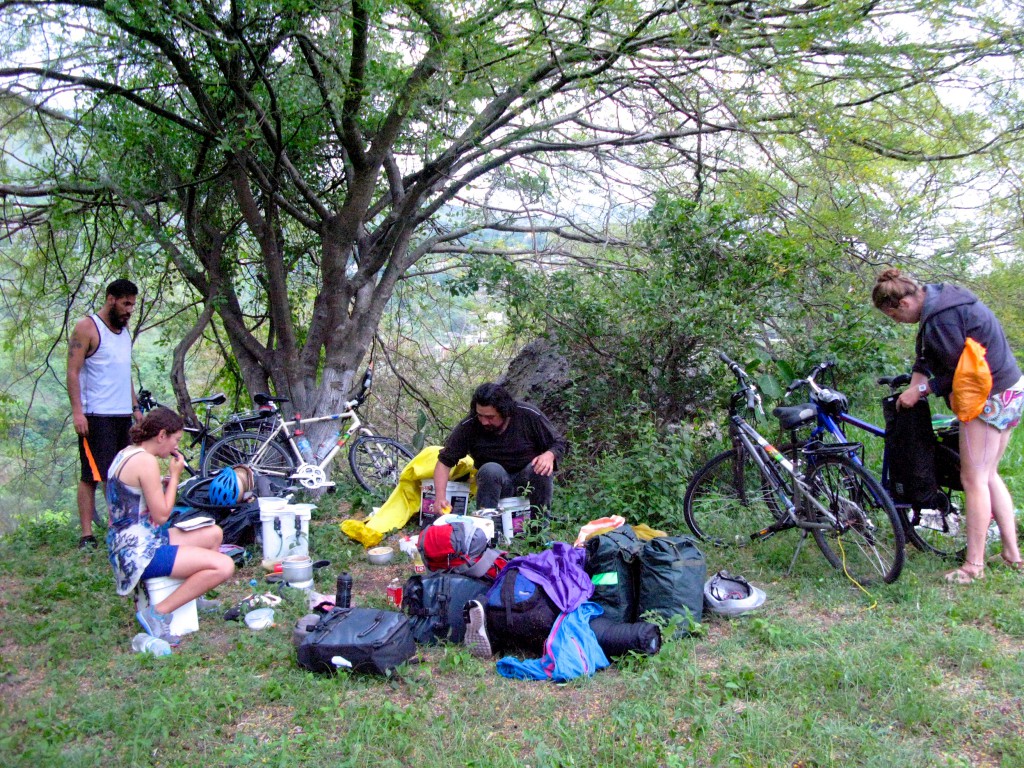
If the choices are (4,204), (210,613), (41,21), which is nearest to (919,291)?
(210,613)

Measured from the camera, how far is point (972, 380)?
3629mm

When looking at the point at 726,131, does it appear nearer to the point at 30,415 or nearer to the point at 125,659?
the point at 125,659

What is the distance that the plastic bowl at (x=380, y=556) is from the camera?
4.96 metres

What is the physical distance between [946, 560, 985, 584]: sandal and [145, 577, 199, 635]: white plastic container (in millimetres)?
3733

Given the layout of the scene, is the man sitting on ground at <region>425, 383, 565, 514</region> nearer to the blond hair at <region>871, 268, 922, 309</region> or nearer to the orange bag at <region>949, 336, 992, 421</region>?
the blond hair at <region>871, 268, 922, 309</region>

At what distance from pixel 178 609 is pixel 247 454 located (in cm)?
311

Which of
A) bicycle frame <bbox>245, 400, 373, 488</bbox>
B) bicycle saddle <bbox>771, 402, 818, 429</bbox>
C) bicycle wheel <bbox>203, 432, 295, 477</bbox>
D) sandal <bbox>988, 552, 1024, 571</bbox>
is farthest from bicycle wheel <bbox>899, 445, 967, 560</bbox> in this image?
bicycle wheel <bbox>203, 432, 295, 477</bbox>

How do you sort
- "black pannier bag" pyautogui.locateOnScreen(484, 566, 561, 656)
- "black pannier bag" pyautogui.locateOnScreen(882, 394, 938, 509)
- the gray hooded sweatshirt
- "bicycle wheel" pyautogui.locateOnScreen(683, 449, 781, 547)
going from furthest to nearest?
"bicycle wheel" pyautogui.locateOnScreen(683, 449, 781, 547) < "black pannier bag" pyautogui.locateOnScreen(882, 394, 938, 509) < the gray hooded sweatshirt < "black pannier bag" pyautogui.locateOnScreen(484, 566, 561, 656)

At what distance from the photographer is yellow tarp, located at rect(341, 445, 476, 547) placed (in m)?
5.45

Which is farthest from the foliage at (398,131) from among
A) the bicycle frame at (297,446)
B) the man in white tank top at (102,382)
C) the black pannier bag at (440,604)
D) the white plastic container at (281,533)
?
the black pannier bag at (440,604)

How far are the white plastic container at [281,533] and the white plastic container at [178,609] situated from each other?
1087 mm

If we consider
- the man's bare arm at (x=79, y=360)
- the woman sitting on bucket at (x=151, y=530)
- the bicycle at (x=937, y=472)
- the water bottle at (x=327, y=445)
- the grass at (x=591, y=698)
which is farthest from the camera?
the water bottle at (x=327, y=445)

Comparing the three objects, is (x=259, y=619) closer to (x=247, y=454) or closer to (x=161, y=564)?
(x=161, y=564)

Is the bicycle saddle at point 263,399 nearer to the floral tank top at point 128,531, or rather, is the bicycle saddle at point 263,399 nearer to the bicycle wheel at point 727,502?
the floral tank top at point 128,531
